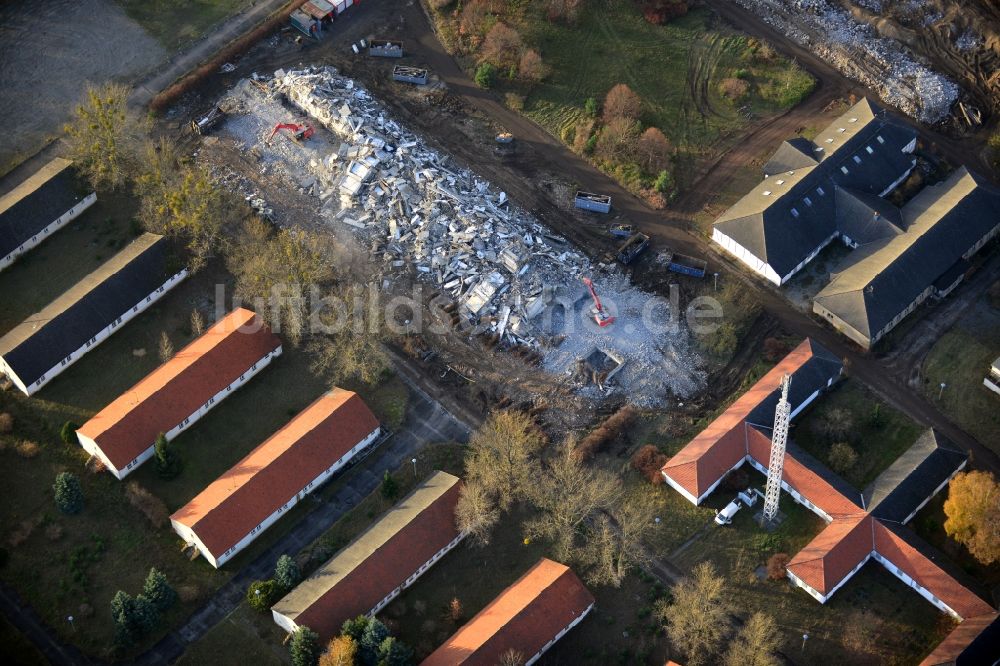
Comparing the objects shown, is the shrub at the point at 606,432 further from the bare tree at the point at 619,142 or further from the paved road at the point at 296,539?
the bare tree at the point at 619,142

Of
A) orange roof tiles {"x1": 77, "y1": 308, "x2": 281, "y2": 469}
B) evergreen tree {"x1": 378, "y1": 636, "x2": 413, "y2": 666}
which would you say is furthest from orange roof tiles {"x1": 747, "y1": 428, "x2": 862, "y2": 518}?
orange roof tiles {"x1": 77, "y1": 308, "x2": 281, "y2": 469}

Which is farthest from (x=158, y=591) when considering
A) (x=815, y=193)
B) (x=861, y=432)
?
(x=815, y=193)

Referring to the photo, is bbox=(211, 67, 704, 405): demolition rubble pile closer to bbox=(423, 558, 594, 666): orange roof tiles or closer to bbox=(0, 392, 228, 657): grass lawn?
bbox=(423, 558, 594, 666): orange roof tiles

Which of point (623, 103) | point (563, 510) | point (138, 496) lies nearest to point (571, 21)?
point (623, 103)

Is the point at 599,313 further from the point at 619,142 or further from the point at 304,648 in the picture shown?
the point at 304,648

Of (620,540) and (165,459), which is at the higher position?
(165,459)

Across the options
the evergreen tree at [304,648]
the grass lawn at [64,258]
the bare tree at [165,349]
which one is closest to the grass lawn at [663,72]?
the grass lawn at [64,258]

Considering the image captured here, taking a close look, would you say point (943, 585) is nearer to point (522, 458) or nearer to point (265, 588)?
point (522, 458)
